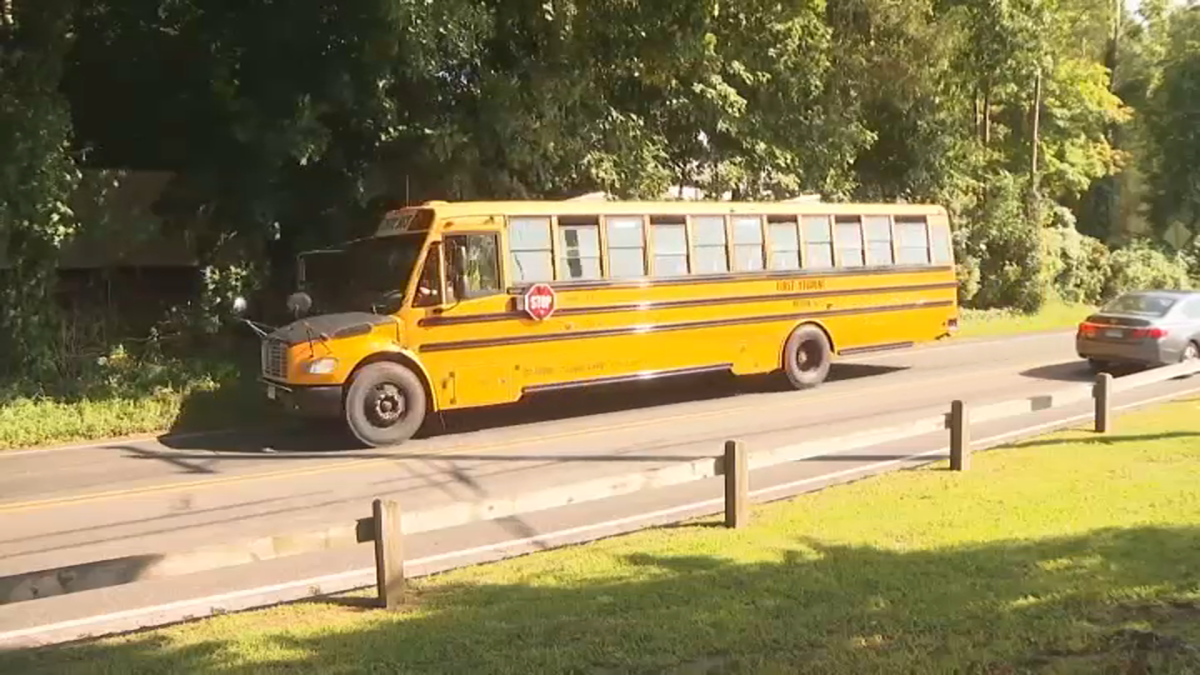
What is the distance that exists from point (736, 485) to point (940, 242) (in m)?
12.7

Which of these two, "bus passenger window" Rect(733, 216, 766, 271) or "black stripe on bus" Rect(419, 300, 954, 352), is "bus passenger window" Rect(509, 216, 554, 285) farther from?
"bus passenger window" Rect(733, 216, 766, 271)

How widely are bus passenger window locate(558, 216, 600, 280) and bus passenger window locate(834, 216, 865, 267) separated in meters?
4.85

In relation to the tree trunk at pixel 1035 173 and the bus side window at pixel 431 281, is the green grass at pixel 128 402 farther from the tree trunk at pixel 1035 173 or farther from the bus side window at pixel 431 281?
the tree trunk at pixel 1035 173

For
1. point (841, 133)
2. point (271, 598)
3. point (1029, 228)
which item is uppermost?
point (841, 133)

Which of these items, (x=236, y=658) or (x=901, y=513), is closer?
(x=236, y=658)

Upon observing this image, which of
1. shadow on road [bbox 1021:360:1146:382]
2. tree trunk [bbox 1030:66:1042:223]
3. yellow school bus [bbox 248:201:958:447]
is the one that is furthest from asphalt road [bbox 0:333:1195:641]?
tree trunk [bbox 1030:66:1042:223]

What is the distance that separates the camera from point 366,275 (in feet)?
45.6

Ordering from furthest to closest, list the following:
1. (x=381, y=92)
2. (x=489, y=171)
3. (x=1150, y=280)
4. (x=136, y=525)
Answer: (x=1150, y=280)
(x=489, y=171)
(x=381, y=92)
(x=136, y=525)

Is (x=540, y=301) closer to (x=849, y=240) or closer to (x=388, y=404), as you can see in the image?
(x=388, y=404)

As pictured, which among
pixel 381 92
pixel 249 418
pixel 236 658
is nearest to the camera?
pixel 236 658

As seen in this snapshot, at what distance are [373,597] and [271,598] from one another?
0.81m

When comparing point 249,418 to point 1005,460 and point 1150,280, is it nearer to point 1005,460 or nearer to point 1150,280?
point 1005,460

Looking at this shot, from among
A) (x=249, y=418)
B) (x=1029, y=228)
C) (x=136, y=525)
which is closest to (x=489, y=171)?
(x=249, y=418)

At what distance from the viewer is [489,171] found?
18219 mm
